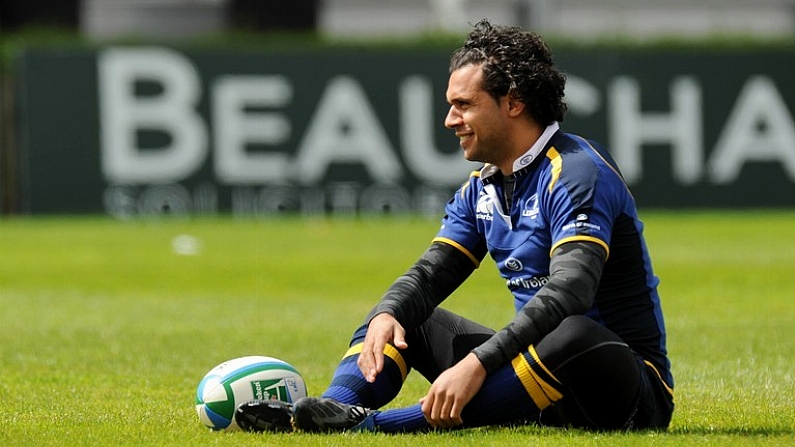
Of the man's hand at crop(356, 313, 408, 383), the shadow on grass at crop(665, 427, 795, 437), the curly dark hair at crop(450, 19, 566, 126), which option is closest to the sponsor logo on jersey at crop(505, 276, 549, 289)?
the man's hand at crop(356, 313, 408, 383)

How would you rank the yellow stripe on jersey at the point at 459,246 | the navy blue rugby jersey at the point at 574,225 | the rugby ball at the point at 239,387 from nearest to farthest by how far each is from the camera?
the navy blue rugby jersey at the point at 574,225 < the rugby ball at the point at 239,387 < the yellow stripe on jersey at the point at 459,246

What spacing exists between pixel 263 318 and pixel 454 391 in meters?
6.86

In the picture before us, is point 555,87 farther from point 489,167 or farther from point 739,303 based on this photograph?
point 739,303

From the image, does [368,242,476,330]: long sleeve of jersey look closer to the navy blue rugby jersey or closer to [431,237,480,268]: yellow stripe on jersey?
[431,237,480,268]: yellow stripe on jersey

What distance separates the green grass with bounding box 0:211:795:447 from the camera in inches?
271

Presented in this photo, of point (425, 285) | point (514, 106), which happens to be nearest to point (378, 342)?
point (425, 285)

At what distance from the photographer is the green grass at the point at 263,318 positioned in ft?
22.6

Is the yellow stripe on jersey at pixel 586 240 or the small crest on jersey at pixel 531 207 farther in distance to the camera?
the small crest on jersey at pixel 531 207

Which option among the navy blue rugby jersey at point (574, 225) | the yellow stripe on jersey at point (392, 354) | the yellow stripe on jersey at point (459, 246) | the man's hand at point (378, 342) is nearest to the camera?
the navy blue rugby jersey at point (574, 225)

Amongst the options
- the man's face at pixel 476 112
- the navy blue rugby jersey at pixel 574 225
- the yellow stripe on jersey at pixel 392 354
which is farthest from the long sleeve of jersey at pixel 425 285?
the man's face at pixel 476 112

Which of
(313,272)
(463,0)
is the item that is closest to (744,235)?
(313,272)

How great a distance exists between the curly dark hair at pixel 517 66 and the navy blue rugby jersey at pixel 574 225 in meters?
0.16

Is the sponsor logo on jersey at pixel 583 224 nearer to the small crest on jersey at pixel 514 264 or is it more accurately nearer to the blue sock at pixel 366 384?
the small crest on jersey at pixel 514 264

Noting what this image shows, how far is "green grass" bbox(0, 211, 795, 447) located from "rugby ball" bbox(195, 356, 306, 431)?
108 mm
